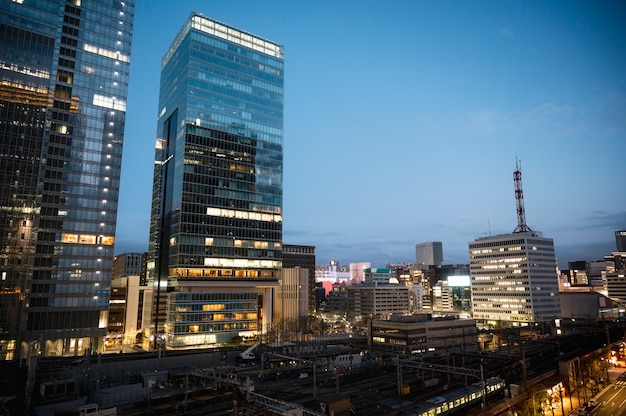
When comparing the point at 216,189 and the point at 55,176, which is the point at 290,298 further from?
the point at 55,176

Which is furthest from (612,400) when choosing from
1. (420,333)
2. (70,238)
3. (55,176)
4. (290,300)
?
(290,300)

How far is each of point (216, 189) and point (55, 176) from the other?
47.7m

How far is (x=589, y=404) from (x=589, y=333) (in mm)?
104680

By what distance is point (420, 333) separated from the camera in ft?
468

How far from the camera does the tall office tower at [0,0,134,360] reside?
328 feet

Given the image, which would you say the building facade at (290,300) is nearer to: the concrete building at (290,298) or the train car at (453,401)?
the concrete building at (290,298)

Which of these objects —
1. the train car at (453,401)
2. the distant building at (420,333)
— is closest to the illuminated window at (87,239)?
the train car at (453,401)

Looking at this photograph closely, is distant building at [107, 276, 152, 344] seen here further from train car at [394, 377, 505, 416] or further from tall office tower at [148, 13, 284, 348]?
train car at [394, 377, 505, 416]

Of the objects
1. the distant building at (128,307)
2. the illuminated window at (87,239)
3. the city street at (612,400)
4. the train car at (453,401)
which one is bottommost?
the city street at (612,400)

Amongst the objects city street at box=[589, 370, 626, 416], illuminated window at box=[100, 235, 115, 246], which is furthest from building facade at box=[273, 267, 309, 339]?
city street at box=[589, 370, 626, 416]

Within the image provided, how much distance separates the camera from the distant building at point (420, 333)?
13925 cm

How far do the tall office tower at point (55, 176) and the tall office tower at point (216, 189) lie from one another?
81.7ft

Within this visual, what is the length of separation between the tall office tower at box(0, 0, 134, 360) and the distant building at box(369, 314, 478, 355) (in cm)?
9148

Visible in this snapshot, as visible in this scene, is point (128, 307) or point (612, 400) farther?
point (128, 307)
